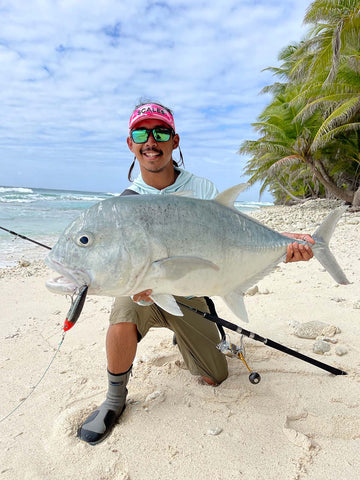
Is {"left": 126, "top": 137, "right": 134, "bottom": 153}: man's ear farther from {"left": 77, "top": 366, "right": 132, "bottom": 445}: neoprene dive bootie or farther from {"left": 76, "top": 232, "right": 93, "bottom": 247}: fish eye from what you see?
{"left": 77, "top": 366, "right": 132, "bottom": 445}: neoprene dive bootie

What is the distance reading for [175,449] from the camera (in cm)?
194

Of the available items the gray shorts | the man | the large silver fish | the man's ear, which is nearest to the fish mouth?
the large silver fish

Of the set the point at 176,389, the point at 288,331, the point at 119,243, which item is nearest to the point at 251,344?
the point at 288,331

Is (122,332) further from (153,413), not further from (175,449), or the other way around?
(175,449)

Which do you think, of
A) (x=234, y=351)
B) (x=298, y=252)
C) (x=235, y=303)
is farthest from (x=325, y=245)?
(x=234, y=351)

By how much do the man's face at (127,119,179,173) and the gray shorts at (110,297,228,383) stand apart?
1.01 m

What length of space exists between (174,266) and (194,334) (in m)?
1.11

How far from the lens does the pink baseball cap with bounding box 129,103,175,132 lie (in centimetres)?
247

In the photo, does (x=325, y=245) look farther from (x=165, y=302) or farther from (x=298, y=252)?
(x=165, y=302)

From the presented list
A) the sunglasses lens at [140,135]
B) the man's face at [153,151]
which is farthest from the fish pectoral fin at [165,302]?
the sunglasses lens at [140,135]

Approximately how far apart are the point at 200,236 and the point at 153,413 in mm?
1308

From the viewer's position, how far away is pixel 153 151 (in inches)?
98.8

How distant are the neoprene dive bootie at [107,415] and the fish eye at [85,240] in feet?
3.72

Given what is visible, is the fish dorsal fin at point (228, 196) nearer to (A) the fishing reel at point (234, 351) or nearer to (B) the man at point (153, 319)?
(B) the man at point (153, 319)
